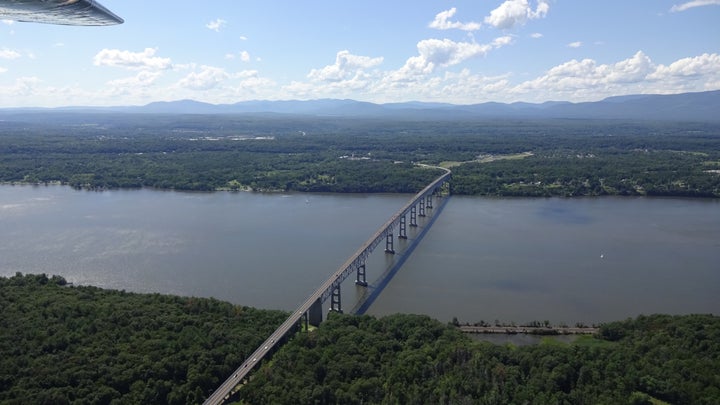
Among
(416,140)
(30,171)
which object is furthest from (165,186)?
(416,140)

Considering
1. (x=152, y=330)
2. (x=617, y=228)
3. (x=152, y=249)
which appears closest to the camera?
(x=152, y=330)

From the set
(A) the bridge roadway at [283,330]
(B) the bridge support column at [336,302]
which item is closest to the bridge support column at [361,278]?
(A) the bridge roadway at [283,330]

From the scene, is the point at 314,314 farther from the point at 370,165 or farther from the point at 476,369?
the point at 370,165

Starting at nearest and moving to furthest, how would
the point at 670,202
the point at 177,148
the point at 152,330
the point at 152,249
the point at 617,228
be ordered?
the point at 152,330
the point at 152,249
the point at 617,228
the point at 670,202
the point at 177,148

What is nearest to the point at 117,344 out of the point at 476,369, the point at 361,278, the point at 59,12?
the point at 59,12

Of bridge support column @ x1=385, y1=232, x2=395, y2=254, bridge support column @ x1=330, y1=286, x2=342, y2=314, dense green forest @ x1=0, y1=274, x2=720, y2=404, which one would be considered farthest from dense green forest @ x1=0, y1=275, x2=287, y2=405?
bridge support column @ x1=385, y1=232, x2=395, y2=254

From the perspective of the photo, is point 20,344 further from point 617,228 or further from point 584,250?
point 617,228
